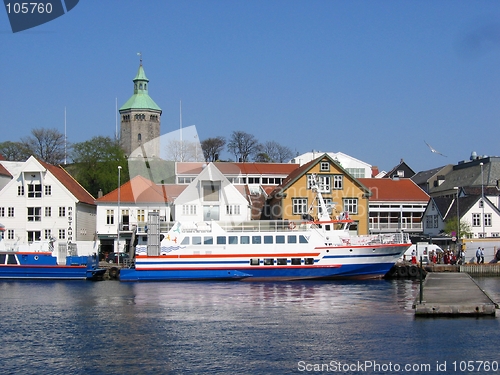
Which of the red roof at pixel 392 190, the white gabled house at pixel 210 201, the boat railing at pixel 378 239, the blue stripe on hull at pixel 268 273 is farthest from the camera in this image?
the red roof at pixel 392 190

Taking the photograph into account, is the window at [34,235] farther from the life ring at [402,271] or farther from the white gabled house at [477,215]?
the white gabled house at [477,215]

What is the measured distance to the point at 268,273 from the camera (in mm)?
49625

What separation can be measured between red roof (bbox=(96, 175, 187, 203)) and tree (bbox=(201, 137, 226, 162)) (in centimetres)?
4305

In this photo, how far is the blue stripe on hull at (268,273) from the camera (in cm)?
4919

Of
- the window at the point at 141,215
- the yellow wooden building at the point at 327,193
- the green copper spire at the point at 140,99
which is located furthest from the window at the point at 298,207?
the green copper spire at the point at 140,99

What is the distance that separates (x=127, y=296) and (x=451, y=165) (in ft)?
220

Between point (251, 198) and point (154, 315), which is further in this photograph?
point (251, 198)

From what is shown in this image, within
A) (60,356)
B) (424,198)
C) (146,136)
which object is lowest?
(60,356)

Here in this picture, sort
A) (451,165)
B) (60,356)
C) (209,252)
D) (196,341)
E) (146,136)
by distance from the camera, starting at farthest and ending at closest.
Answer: (146,136) → (451,165) → (209,252) → (196,341) → (60,356)

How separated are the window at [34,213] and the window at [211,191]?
15492 millimetres

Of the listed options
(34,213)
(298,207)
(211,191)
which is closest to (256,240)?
(211,191)

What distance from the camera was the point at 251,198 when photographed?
7194 cm

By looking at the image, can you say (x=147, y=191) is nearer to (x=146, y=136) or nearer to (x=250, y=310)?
(x=250, y=310)

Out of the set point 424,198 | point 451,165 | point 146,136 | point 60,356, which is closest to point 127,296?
point 60,356
